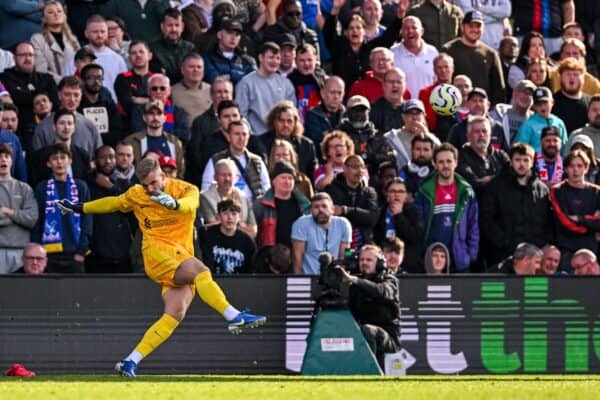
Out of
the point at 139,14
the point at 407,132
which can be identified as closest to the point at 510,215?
the point at 407,132

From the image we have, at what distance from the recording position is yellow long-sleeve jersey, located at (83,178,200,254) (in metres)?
15.5

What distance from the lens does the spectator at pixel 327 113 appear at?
2059 cm

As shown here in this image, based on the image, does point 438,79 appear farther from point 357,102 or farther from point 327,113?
point 357,102

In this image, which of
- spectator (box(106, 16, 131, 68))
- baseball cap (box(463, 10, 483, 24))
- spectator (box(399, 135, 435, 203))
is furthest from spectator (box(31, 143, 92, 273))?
baseball cap (box(463, 10, 483, 24))

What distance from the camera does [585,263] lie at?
1842cm

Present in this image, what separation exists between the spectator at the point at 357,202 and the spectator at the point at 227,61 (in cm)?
306

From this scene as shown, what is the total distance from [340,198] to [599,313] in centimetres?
325

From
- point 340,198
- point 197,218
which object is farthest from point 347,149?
point 197,218

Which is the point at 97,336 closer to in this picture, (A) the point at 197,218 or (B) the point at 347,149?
(A) the point at 197,218

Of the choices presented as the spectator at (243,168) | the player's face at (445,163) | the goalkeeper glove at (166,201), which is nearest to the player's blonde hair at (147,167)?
the goalkeeper glove at (166,201)

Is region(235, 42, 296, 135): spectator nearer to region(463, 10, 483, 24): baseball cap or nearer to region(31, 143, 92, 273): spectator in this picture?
region(463, 10, 483, 24): baseball cap

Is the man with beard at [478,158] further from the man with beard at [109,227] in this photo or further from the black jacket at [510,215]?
the man with beard at [109,227]

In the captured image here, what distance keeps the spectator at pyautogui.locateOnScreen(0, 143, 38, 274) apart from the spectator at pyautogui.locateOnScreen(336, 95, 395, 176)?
13.0 ft

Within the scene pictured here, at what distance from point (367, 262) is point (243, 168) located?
2945mm
